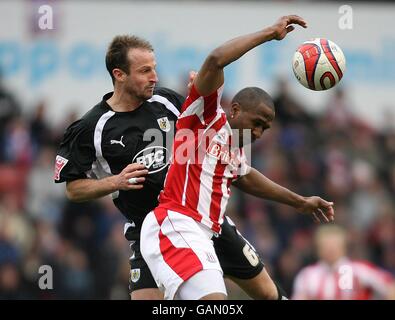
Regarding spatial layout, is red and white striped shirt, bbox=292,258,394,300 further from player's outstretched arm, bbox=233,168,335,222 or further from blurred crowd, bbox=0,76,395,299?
player's outstretched arm, bbox=233,168,335,222

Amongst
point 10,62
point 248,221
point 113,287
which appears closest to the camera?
point 113,287

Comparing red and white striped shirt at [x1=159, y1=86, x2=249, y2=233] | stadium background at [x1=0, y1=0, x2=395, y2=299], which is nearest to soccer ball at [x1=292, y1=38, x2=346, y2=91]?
red and white striped shirt at [x1=159, y1=86, x2=249, y2=233]

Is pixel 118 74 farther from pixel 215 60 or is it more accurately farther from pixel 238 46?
pixel 238 46

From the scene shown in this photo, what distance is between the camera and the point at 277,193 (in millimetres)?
8422

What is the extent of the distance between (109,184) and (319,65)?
1.92m

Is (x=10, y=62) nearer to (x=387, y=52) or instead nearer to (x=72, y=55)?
(x=72, y=55)

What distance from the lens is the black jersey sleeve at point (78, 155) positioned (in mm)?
7926

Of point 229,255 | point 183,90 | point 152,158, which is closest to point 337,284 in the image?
point 229,255

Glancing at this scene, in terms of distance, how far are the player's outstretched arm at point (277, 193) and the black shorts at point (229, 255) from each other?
361 millimetres

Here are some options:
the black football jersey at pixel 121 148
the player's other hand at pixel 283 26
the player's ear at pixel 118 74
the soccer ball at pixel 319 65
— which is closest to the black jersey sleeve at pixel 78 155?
the black football jersey at pixel 121 148

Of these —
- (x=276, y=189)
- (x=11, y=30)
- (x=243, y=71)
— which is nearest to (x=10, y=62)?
(x=11, y=30)

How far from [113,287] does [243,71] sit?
195 inches

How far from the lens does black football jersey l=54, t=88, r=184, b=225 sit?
26.0 ft

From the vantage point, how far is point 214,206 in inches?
298
